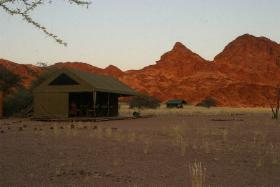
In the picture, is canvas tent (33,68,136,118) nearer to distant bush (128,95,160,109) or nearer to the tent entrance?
the tent entrance

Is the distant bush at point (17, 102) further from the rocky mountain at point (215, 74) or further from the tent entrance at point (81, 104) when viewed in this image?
the rocky mountain at point (215, 74)

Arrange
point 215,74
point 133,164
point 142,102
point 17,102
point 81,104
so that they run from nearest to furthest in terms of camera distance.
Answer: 1. point 133,164
2. point 81,104
3. point 17,102
4. point 142,102
5. point 215,74

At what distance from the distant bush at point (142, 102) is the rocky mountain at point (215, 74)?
3686 cm

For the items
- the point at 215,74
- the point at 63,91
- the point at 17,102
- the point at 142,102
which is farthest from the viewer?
the point at 215,74

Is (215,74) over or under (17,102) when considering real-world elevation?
over

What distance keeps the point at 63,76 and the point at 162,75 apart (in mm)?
112398

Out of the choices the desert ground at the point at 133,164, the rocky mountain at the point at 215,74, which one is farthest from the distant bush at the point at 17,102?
the rocky mountain at the point at 215,74

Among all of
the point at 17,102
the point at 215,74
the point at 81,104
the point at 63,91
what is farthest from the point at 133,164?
the point at 215,74

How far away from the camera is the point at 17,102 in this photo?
38.3 m

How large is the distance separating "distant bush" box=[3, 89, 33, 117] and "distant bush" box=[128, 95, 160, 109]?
3217 centimetres

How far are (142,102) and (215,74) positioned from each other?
70.3 m

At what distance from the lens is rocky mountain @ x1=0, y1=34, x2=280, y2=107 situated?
393ft

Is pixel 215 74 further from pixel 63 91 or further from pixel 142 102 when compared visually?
pixel 63 91

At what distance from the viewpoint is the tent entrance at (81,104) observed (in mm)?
34394
